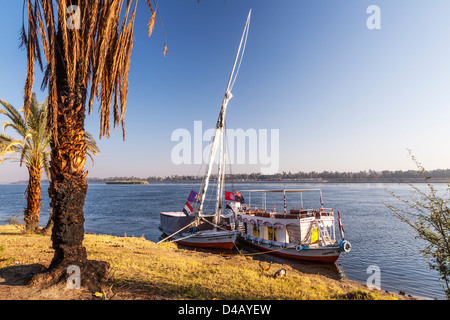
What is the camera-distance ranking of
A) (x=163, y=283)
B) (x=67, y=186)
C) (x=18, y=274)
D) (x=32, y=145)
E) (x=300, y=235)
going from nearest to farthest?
(x=67, y=186)
(x=18, y=274)
(x=163, y=283)
(x=32, y=145)
(x=300, y=235)

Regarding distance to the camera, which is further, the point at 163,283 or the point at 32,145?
the point at 32,145

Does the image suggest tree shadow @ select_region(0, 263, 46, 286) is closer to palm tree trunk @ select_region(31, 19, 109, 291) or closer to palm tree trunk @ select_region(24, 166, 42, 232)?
palm tree trunk @ select_region(31, 19, 109, 291)

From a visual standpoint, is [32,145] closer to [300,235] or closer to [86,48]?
[86,48]

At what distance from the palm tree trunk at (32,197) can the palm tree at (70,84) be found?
11.9m

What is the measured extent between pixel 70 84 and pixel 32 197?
43.9ft

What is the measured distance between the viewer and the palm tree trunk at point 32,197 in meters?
15.1

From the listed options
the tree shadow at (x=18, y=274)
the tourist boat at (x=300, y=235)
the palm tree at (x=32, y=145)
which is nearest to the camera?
the tree shadow at (x=18, y=274)

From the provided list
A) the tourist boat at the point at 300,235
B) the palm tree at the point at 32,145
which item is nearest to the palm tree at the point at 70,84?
the palm tree at the point at 32,145

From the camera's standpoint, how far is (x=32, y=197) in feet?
50.1

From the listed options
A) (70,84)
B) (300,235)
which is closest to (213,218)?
(300,235)

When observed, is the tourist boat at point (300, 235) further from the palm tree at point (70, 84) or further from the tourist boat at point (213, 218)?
the palm tree at point (70, 84)

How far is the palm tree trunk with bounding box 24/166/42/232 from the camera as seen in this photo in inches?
595
